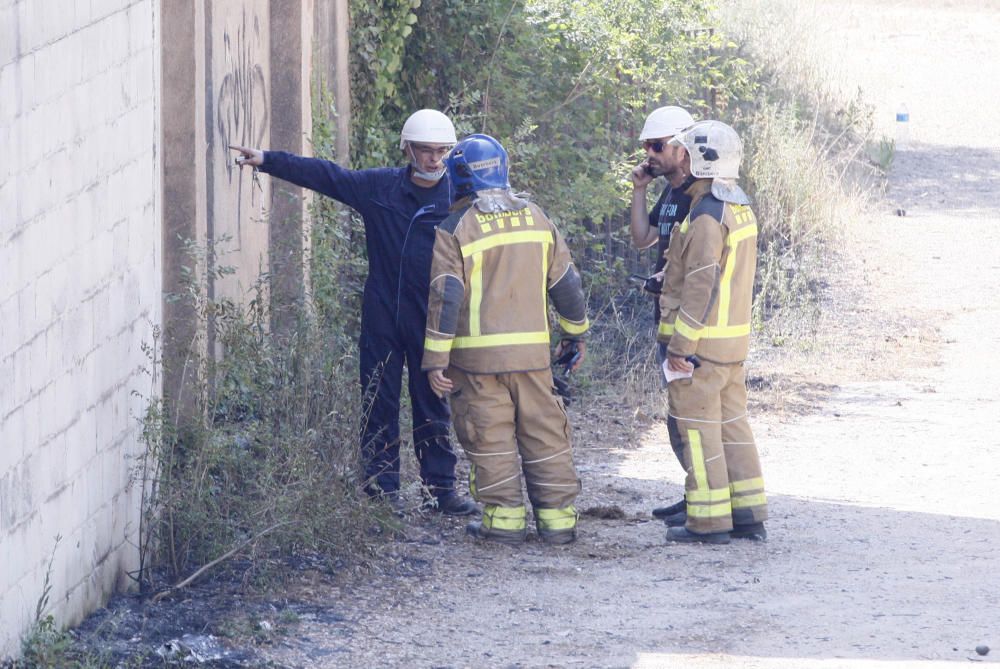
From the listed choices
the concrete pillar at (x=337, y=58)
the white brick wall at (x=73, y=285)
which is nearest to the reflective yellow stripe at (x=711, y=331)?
the white brick wall at (x=73, y=285)

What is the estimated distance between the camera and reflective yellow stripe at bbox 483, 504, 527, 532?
20.6 feet

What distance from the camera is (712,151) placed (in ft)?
20.9

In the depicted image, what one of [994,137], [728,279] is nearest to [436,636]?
[728,279]

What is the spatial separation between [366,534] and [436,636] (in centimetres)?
91

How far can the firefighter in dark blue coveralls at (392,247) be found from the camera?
21.3ft

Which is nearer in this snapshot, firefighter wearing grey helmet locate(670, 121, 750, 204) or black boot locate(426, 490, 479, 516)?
firefighter wearing grey helmet locate(670, 121, 750, 204)

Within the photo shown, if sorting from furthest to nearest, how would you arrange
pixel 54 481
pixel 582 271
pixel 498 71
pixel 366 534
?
pixel 582 271, pixel 498 71, pixel 366 534, pixel 54 481

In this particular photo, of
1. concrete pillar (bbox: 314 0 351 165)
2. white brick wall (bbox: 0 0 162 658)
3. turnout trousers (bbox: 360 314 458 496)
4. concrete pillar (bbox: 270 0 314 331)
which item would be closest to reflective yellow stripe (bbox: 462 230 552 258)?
turnout trousers (bbox: 360 314 458 496)

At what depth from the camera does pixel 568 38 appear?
9922 millimetres

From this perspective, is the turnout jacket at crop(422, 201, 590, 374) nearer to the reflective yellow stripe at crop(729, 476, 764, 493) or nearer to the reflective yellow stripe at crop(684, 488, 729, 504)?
the reflective yellow stripe at crop(684, 488, 729, 504)

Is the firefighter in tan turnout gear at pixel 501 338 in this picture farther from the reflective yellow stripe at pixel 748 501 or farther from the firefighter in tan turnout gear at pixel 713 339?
the reflective yellow stripe at pixel 748 501

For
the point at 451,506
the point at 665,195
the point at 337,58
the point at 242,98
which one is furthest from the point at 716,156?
the point at 337,58

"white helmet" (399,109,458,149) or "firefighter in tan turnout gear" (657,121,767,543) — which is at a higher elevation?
"white helmet" (399,109,458,149)

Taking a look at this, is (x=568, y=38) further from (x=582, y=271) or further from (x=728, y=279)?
(x=728, y=279)
